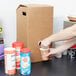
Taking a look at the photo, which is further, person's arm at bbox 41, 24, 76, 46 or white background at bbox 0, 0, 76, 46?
white background at bbox 0, 0, 76, 46

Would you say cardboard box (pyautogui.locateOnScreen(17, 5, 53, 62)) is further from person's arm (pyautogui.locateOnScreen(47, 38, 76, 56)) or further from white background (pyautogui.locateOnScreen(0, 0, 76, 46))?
white background (pyautogui.locateOnScreen(0, 0, 76, 46))

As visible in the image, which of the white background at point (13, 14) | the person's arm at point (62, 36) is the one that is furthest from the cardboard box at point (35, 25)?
the white background at point (13, 14)

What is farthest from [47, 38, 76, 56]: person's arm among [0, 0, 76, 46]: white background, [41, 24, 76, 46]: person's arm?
[0, 0, 76, 46]: white background

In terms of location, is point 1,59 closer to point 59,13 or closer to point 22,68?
point 22,68

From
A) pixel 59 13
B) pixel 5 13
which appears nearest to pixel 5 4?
pixel 5 13

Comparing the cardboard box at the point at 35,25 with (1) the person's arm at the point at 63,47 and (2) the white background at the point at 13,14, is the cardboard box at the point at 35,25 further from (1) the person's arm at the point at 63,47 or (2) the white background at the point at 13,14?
(2) the white background at the point at 13,14

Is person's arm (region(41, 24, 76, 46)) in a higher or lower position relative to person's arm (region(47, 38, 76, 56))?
higher

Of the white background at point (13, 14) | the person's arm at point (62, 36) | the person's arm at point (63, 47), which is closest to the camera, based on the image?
the person's arm at point (62, 36)

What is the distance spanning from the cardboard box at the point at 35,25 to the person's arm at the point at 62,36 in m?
0.07

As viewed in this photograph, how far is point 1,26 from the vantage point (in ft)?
4.33

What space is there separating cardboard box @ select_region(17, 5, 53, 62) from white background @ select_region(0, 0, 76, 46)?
0.22m

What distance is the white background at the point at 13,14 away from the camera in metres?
1.36

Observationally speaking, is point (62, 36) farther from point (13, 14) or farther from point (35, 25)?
point (13, 14)

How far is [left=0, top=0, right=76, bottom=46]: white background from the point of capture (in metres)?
1.36
